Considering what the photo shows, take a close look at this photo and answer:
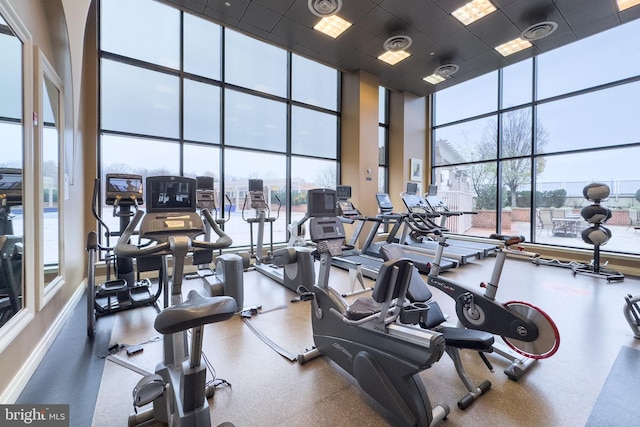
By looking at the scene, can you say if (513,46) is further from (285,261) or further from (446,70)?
(285,261)

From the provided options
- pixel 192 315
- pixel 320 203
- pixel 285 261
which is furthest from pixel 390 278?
pixel 285 261

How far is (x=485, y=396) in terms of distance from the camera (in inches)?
76.8

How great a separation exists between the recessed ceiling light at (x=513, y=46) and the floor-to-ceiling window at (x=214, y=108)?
370 centimetres

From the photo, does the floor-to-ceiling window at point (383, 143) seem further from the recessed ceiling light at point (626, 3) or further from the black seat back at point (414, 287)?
the black seat back at point (414, 287)

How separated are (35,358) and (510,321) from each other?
3819 mm

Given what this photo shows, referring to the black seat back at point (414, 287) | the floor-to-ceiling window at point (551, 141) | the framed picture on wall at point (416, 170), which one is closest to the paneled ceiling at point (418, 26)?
the floor-to-ceiling window at point (551, 141)

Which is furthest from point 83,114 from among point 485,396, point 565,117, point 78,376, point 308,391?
point 565,117

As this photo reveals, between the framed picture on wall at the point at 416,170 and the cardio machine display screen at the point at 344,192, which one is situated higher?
the framed picture on wall at the point at 416,170

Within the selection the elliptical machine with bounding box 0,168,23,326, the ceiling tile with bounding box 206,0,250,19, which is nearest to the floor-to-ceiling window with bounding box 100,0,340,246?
the ceiling tile with bounding box 206,0,250,19

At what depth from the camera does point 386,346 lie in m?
1.71

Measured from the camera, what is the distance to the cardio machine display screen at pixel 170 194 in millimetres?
1896

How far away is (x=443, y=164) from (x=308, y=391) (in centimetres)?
797

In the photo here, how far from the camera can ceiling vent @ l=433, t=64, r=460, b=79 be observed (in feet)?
21.2

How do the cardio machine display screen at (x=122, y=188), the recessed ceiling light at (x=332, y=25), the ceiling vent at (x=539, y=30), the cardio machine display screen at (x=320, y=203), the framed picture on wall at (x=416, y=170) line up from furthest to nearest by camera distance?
1. the framed picture on wall at (x=416, y=170)
2. the recessed ceiling light at (x=332, y=25)
3. the ceiling vent at (x=539, y=30)
4. the cardio machine display screen at (x=122, y=188)
5. the cardio machine display screen at (x=320, y=203)
